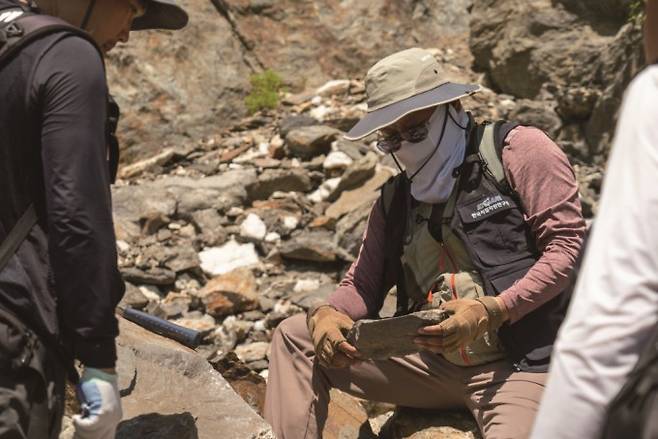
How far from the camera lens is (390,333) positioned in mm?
3250

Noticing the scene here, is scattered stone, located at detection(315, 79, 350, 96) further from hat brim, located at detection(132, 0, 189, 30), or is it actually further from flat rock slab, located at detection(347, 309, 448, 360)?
hat brim, located at detection(132, 0, 189, 30)

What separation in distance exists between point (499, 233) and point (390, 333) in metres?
0.56

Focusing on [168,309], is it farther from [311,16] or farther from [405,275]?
[311,16]

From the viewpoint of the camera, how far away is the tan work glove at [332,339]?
353 cm

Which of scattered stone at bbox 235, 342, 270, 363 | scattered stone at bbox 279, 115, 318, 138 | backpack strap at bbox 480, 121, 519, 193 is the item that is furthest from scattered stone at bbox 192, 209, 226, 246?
backpack strap at bbox 480, 121, 519, 193

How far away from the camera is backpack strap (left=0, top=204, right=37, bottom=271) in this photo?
7.09ft

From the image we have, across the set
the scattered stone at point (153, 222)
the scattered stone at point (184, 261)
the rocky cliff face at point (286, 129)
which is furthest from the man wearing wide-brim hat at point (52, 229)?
the scattered stone at point (153, 222)

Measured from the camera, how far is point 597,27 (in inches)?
467

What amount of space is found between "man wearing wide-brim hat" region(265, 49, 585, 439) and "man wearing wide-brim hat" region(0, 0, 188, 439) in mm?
1346

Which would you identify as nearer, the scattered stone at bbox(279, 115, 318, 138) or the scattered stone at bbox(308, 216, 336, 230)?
the scattered stone at bbox(308, 216, 336, 230)

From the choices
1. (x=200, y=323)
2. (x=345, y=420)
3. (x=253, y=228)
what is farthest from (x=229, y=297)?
(x=345, y=420)

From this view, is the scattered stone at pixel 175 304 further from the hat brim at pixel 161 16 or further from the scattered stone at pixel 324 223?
the hat brim at pixel 161 16

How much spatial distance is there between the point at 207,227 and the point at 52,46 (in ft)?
21.2

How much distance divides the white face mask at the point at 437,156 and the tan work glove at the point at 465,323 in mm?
513
